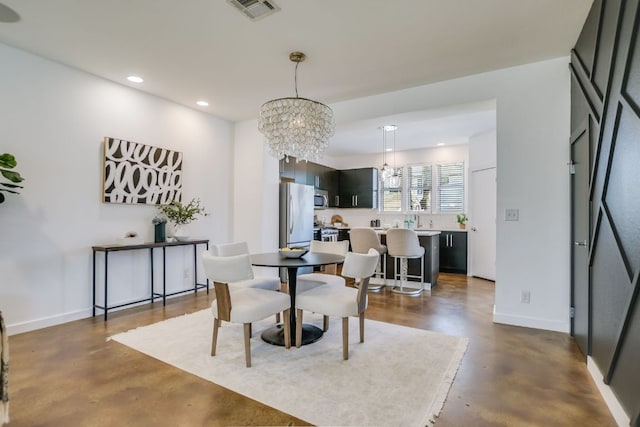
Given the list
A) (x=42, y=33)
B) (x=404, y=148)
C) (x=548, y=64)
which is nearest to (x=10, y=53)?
(x=42, y=33)

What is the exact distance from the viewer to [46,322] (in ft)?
10.6

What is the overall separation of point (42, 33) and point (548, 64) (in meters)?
4.74

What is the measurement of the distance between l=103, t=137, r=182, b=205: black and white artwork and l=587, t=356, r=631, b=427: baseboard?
465 cm

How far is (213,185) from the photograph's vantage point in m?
5.05

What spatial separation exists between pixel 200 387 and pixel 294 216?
11.6ft

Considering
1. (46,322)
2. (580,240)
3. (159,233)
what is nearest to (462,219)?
(580,240)

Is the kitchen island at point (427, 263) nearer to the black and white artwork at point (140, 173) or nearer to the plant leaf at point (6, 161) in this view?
the black and white artwork at point (140, 173)

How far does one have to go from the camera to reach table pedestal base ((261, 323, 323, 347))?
2.81 meters

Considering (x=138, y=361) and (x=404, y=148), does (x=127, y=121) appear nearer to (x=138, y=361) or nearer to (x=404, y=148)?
(x=138, y=361)

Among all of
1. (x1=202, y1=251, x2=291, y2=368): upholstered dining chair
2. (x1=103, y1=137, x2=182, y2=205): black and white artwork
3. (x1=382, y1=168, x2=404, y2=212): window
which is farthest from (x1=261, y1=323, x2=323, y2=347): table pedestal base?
(x1=382, y1=168, x2=404, y2=212): window

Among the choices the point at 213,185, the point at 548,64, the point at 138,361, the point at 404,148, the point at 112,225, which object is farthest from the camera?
the point at 404,148

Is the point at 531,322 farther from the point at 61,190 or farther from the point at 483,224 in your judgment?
the point at 61,190

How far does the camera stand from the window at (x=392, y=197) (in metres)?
7.55

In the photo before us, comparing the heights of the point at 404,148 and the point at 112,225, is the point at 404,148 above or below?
above
